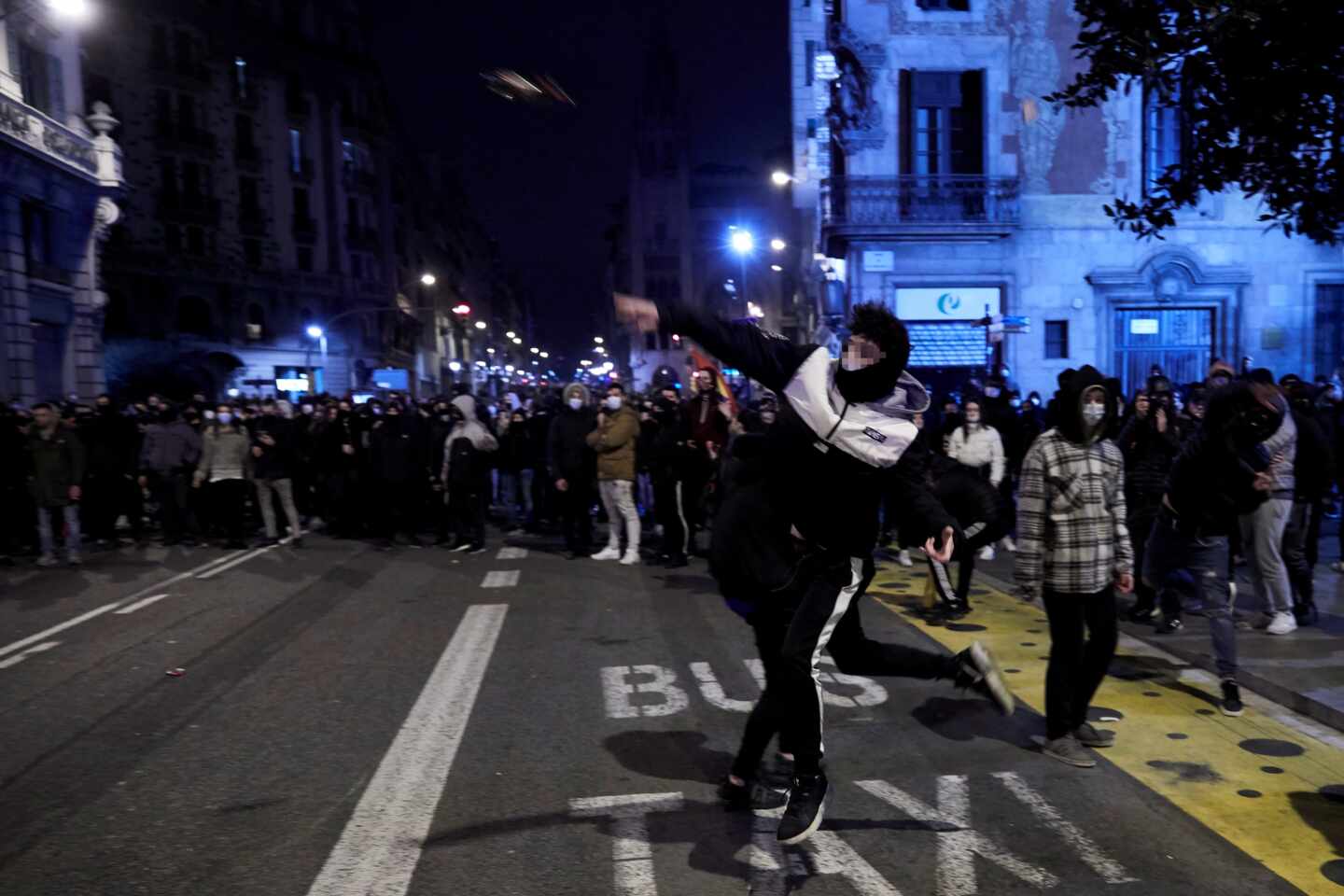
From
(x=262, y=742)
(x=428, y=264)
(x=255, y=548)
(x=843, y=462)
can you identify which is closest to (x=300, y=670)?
(x=262, y=742)

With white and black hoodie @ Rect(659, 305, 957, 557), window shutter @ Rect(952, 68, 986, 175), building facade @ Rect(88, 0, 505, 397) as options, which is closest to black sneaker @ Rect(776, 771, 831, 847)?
white and black hoodie @ Rect(659, 305, 957, 557)

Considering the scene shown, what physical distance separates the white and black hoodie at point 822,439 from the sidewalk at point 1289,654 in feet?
10.3

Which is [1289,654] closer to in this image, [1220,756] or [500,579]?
[1220,756]

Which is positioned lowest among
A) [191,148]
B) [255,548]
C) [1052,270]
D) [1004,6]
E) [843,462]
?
[255,548]

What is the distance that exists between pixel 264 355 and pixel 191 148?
406 inches

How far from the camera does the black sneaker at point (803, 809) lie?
11.9 feet

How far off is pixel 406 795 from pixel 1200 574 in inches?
176

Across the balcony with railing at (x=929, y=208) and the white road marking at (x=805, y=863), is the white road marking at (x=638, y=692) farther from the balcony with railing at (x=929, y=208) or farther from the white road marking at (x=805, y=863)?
the balcony with railing at (x=929, y=208)

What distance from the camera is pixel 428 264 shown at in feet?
262

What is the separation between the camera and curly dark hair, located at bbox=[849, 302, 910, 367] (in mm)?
3645

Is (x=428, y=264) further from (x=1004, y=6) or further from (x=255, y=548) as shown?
(x=255, y=548)

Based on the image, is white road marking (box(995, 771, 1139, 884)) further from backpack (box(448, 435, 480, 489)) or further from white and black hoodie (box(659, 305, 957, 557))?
backpack (box(448, 435, 480, 489))

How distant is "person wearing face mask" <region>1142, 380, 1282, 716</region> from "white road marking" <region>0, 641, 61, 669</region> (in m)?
7.94

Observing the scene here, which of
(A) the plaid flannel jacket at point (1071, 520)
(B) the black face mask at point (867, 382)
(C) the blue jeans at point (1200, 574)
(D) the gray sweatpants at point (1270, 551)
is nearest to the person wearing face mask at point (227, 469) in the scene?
(A) the plaid flannel jacket at point (1071, 520)
